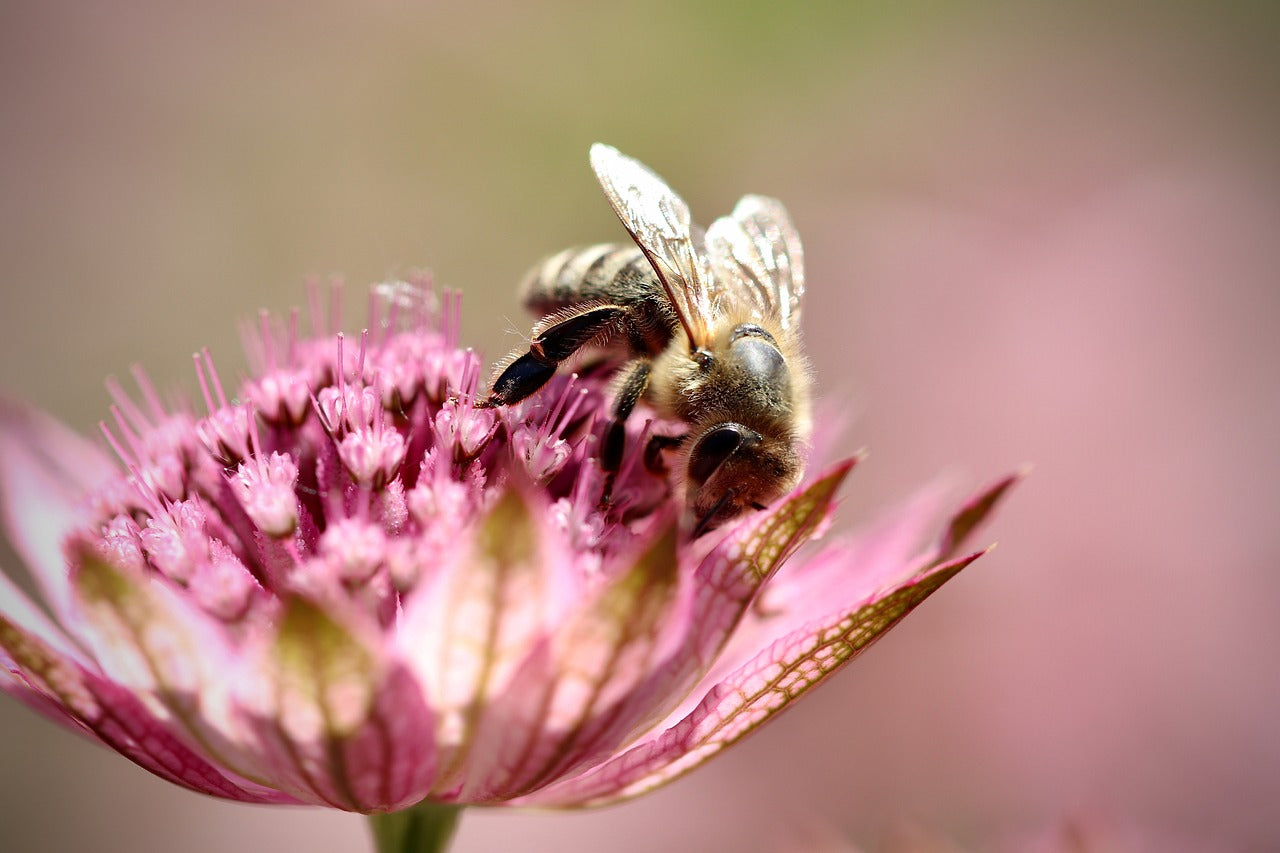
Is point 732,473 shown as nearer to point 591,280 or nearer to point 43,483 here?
point 591,280

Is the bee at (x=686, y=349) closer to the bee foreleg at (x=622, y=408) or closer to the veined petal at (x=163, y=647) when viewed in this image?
the bee foreleg at (x=622, y=408)

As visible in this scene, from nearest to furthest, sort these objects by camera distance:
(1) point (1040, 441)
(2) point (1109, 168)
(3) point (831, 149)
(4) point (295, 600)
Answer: (4) point (295, 600)
(1) point (1040, 441)
(2) point (1109, 168)
(3) point (831, 149)

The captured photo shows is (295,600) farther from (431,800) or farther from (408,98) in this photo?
(408,98)

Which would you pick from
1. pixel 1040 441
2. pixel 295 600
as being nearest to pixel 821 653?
pixel 295 600

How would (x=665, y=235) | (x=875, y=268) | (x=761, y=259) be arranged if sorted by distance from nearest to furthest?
(x=665, y=235)
(x=761, y=259)
(x=875, y=268)

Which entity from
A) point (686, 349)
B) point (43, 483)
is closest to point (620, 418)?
point (686, 349)

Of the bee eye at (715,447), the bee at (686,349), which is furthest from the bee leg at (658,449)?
the bee eye at (715,447)

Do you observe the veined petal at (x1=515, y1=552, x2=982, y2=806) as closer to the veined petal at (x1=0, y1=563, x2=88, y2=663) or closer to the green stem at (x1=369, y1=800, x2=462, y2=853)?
the green stem at (x1=369, y1=800, x2=462, y2=853)
